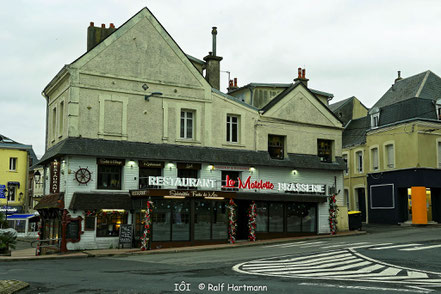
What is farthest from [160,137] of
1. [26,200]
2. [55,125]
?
[26,200]

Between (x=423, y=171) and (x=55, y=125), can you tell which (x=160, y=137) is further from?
(x=423, y=171)

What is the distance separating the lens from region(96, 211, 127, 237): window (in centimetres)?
2622

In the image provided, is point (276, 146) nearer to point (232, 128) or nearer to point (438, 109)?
point (232, 128)

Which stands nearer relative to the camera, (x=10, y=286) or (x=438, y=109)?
(x=10, y=286)

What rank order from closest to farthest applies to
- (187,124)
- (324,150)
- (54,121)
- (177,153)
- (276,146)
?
(177,153)
(187,124)
(54,121)
(276,146)
(324,150)

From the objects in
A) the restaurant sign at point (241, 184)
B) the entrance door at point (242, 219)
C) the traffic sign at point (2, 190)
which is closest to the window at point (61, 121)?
the restaurant sign at point (241, 184)

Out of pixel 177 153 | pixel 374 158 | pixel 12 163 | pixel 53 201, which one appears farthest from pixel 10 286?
pixel 12 163

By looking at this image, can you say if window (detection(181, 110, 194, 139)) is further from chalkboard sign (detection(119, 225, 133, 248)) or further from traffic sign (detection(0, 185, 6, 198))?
traffic sign (detection(0, 185, 6, 198))

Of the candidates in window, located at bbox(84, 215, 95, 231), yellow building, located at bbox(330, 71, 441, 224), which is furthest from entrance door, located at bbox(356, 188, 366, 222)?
window, located at bbox(84, 215, 95, 231)

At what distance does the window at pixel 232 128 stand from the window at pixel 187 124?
2491mm

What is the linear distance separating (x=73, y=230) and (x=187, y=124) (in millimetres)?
9029

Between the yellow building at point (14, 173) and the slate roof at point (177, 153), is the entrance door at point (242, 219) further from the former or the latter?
the yellow building at point (14, 173)

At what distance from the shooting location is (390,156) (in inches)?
1474

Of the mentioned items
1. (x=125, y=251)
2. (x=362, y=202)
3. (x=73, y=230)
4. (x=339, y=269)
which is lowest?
(x=125, y=251)
